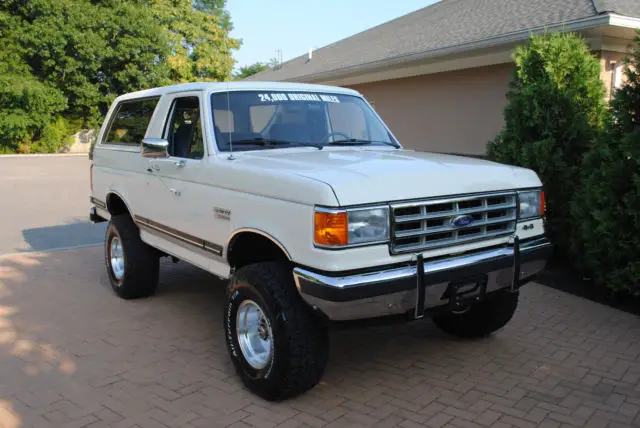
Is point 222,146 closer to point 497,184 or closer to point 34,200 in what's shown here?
point 497,184

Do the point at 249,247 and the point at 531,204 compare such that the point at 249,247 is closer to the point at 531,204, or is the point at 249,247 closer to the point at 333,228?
the point at 333,228

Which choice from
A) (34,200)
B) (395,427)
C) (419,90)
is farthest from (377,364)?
(34,200)

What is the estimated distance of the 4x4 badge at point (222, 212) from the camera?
405 centimetres

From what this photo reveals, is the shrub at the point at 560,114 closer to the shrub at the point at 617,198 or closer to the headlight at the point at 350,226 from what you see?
the shrub at the point at 617,198

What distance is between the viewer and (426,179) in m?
3.54

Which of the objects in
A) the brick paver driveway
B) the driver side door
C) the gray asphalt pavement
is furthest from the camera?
the gray asphalt pavement

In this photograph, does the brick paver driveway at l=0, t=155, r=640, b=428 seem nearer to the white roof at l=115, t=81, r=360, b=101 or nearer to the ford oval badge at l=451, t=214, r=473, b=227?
the ford oval badge at l=451, t=214, r=473, b=227

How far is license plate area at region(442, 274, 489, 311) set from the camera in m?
3.54

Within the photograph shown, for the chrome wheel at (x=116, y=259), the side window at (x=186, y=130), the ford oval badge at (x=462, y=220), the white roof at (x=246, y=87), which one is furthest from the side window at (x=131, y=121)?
the ford oval badge at (x=462, y=220)

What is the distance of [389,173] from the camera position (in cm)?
350

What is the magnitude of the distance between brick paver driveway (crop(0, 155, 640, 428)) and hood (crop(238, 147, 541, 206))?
4.68 feet

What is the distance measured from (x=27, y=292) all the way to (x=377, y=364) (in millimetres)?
4229

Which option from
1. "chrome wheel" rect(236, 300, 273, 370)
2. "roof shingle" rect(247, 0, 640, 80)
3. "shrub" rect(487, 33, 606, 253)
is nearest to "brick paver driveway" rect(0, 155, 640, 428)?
"chrome wheel" rect(236, 300, 273, 370)

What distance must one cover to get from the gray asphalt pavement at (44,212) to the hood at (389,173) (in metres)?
6.03
